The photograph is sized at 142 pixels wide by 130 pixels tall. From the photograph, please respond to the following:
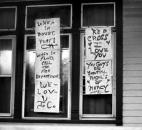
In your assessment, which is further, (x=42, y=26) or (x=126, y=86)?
(x=42, y=26)

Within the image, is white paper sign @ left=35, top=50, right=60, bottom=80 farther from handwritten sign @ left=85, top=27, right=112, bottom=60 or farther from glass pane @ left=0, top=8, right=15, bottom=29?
glass pane @ left=0, top=8, right=15, bottom=29

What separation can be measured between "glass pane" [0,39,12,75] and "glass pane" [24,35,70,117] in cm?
39

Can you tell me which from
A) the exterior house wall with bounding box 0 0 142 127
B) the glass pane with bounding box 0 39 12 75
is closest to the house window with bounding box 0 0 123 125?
the glass pane with bounding box 0 39 12 75

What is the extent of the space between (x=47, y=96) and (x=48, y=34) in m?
1.29

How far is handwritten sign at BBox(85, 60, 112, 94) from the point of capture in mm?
8039

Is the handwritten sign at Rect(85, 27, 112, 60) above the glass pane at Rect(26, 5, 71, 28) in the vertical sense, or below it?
below

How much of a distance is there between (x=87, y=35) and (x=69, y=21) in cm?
50

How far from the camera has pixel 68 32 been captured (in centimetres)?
841

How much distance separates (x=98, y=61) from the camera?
8156 millimetres

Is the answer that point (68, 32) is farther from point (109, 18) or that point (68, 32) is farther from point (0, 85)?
point (0, 85)

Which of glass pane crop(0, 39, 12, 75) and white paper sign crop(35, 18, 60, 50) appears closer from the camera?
white paper sign crop(35, 18, 60, 50)

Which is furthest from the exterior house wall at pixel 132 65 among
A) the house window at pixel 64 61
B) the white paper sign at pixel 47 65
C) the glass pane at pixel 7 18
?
the glass pane at pixel 7 18

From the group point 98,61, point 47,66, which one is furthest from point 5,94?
point 98,61

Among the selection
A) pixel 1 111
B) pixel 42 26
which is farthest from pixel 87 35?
pixel 1 111
